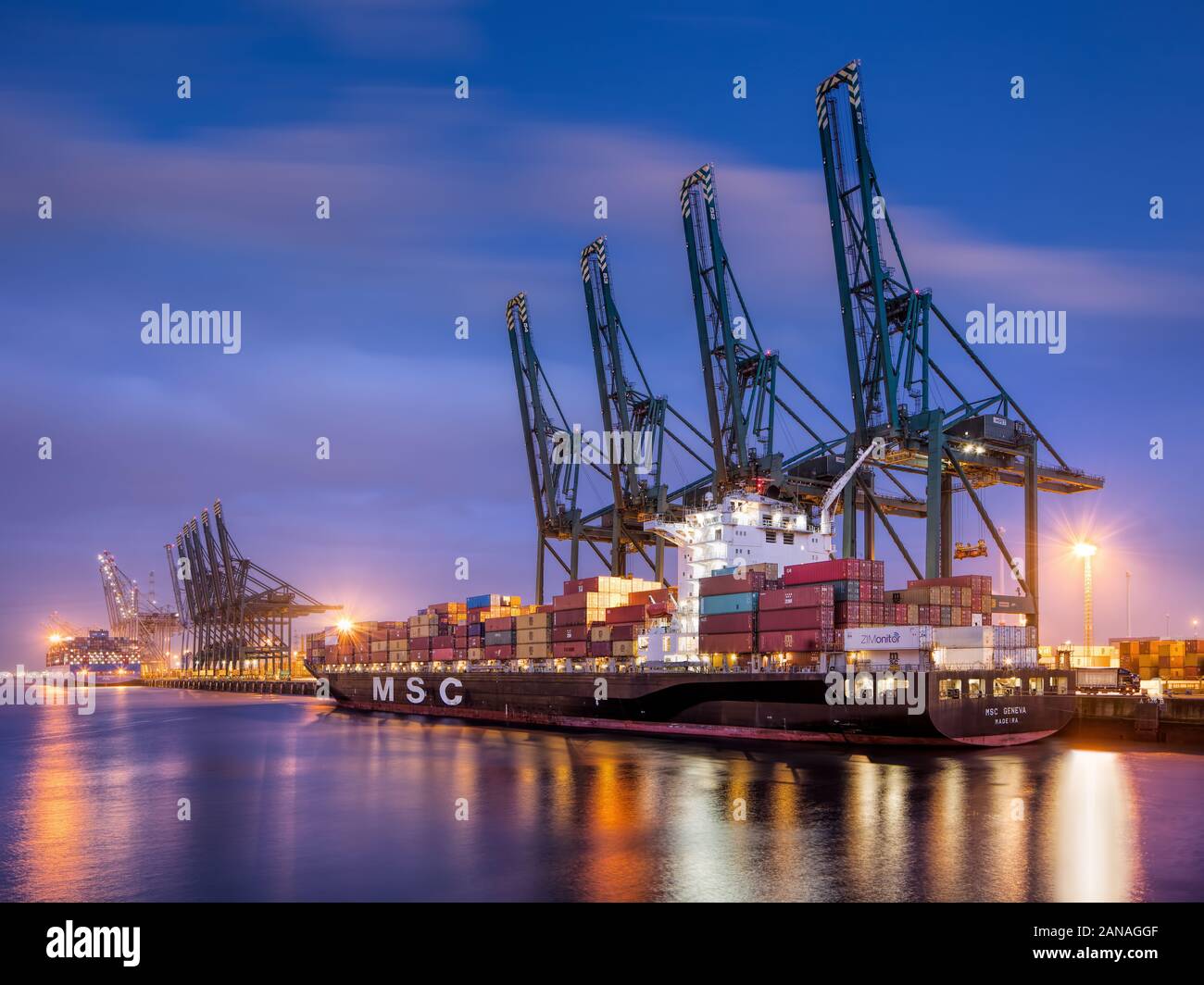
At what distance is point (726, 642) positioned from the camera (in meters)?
52.2

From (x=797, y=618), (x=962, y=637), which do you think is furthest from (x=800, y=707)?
(x=962, y=637)

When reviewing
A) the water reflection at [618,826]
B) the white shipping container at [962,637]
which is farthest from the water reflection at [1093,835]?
the white shipping container at [962,637]

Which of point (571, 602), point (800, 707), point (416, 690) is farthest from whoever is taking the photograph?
point (416, 690)

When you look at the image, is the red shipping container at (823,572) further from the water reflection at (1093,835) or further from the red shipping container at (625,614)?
the red shipping container at (625,614)

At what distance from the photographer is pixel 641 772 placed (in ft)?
136

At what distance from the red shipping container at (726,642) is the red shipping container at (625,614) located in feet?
27.6

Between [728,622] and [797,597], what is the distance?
18.7ft

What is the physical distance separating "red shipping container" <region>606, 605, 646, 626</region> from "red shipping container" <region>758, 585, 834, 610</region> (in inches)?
519

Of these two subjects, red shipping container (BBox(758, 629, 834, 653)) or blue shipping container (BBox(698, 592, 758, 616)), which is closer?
Result: red shipping container (BBox(758, 629, 834, 653))

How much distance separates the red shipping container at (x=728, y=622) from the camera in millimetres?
51125
